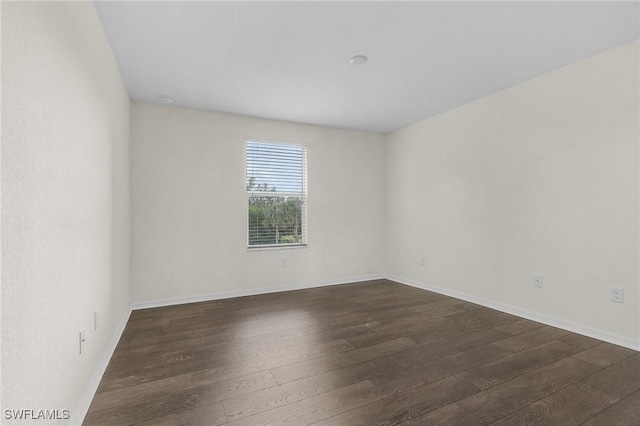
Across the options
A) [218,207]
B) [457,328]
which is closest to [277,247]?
[218,207]

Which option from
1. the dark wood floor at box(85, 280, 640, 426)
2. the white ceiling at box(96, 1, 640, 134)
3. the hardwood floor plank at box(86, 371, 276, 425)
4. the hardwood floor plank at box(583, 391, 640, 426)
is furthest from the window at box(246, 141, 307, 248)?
the hardwood floor plank at box(583, 391, 640, 426)

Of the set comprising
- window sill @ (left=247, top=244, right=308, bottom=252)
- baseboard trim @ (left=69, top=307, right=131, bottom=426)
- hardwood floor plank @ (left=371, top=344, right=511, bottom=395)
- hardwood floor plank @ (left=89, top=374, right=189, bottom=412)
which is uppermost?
window sill @ (left=247, top=244, right=308, bottom=252)

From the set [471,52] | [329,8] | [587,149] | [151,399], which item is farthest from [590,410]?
[329,8]

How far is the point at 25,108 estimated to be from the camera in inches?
42.4

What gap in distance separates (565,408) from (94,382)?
2743mm

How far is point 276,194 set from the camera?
14.6 ft

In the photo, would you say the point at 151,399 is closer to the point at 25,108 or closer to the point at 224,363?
the point at 224,363

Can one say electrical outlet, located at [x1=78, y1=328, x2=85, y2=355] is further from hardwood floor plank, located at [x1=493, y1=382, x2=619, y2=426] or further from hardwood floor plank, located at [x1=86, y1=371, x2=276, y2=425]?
hardwood floor plank, located at [x1=493, y1=382, x2=619, y2=426]

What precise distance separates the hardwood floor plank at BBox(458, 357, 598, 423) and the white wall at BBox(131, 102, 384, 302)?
3007mm

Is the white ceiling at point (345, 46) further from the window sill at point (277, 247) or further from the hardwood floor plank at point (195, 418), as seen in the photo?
the hardwood floor plank at point (195, 418)

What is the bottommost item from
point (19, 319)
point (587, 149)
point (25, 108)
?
point (19, 319)

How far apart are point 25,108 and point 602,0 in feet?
10.4

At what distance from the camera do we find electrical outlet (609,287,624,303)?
2.54 metres

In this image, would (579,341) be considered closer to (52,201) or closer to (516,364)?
(516,364)
